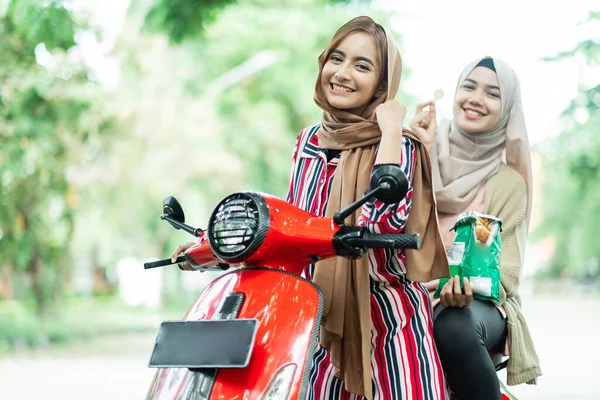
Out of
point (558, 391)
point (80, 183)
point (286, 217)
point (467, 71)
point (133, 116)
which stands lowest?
point (558, 391)

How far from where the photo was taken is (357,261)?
185 cm

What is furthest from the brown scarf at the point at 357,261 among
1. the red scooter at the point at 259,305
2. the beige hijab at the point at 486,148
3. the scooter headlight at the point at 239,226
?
the beige hijab at the point at 486,148

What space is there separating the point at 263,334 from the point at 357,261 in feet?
1.20

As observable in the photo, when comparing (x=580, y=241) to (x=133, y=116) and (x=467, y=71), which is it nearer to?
(x=133, y=116)

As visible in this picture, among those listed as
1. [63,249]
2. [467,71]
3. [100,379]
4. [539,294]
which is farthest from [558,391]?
[539,294]

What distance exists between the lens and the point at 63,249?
11.9 metres

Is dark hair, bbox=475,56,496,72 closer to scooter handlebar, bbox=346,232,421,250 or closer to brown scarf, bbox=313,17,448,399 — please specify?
brown scarf, bbox=313,17,448,399

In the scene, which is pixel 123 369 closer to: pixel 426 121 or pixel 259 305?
pixel 426 121

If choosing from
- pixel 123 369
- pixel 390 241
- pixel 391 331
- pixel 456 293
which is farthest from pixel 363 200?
pixel 123 369

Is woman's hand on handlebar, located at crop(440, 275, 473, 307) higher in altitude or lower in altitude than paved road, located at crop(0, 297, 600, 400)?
higher

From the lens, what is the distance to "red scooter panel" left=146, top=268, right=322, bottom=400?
154cm

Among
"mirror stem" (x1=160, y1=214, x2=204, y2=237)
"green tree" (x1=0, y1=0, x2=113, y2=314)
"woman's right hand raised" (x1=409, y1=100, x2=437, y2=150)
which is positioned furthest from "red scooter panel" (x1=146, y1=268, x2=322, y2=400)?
"green tree" (x1=0, y1=0, x2=113, y2=314)

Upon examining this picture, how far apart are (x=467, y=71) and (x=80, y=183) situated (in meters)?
9.42

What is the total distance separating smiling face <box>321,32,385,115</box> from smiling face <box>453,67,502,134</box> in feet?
2.09
